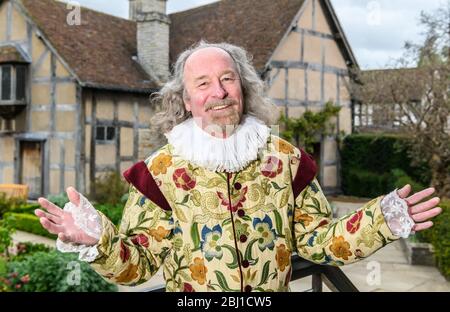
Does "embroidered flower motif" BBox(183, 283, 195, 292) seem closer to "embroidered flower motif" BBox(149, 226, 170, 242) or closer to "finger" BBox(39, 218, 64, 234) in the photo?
"embroidered flower motif" BBox(149, 226, 170, 242)

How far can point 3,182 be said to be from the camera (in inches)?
460

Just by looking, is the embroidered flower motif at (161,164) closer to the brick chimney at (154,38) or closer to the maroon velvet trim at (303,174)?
the maroon velvet trim at (303,174)

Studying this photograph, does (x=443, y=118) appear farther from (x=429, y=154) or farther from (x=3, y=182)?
(x=3, y=182)

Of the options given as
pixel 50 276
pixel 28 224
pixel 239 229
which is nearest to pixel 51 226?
pixel 239 229

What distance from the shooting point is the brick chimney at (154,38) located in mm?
11445

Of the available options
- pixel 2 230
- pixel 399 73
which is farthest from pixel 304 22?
pixel 2 230

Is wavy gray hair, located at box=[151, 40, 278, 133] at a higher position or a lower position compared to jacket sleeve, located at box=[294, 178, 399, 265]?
higher

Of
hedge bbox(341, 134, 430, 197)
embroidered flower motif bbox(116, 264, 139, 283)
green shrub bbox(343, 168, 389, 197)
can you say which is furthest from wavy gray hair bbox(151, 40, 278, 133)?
green shrub bbox(343, 168, 389, 197)

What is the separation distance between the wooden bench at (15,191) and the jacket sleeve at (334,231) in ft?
32.3

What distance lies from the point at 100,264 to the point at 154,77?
10418 millimetres

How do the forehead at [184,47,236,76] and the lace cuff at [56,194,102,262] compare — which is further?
the forehead at [184,47,236,76]

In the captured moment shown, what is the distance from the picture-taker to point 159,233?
1698mm

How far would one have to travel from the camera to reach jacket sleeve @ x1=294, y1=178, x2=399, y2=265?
164cm

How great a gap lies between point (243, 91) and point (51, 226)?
871 millimetres
